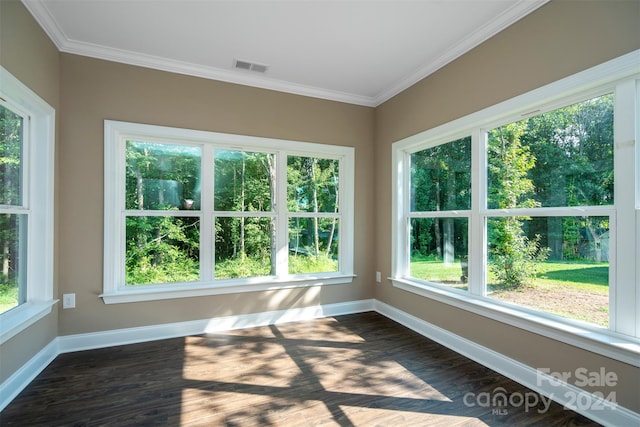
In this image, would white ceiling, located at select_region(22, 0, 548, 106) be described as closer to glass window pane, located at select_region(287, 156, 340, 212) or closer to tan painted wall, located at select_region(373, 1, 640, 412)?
tan painted wall, located at select_region(373, 1, 640, 412)

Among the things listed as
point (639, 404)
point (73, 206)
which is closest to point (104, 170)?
point (73, 206)

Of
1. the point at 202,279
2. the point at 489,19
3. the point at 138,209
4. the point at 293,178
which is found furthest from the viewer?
the point at 293,178

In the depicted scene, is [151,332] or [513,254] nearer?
[513,254]

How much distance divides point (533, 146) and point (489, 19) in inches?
41.2

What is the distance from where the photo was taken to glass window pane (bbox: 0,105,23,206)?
2098 millimetres

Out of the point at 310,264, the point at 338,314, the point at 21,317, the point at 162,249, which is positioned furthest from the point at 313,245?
the point at 21,317

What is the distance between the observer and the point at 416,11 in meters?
2.30

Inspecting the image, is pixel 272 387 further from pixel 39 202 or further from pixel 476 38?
pixel 476 38

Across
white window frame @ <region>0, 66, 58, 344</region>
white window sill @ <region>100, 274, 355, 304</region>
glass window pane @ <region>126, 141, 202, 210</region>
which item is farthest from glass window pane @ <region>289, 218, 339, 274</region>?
white window frame @ <region>0, 66, 58, 344</region>

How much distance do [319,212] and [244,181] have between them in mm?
988

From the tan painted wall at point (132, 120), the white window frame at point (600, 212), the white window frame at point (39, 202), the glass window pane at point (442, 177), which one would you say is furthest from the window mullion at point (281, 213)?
the white window frame at point (39, 202)

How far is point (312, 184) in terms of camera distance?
382 cm

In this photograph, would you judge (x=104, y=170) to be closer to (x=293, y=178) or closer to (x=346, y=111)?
(x=293, y=178)

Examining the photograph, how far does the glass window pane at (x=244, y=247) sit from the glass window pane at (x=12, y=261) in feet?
4.93
